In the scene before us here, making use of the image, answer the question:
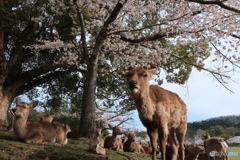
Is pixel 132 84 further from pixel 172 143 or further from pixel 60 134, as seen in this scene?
pixel 60 134

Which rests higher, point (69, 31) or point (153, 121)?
point (69, 31)

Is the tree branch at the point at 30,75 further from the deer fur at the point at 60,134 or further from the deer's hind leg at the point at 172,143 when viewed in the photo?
the deer's hind leg at the point at 172,143

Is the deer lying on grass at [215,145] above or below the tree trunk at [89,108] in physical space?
below

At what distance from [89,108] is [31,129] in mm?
4014

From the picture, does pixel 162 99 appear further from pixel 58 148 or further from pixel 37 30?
pixel 37 30

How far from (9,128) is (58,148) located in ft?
16.9

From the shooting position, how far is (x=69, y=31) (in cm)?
1619

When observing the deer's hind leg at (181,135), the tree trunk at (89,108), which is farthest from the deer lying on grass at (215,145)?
the tree trunk at (89,108)

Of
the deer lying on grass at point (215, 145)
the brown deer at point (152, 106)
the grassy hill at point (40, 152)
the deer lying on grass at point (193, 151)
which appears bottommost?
the grassy hill at point (40, 152)

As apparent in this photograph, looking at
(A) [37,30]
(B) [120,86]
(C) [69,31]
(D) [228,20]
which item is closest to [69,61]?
(C) [69,31]

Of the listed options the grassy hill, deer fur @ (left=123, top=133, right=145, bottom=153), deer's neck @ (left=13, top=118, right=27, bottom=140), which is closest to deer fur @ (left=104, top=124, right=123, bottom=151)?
deer fur @ (left=123, top=133, right=145, bottom=153)

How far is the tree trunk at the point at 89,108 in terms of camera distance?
37.1ft

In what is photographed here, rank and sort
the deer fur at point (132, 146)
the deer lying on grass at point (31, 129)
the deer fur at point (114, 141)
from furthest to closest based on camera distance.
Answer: the deer fur at point (132, 146) → the deer fur at point (114, 141) → the deer lying on grass at point (31, 129)

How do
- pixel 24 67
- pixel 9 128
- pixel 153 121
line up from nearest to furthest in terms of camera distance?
pixel 153 121, pixel 9 128, pixel 24 67
